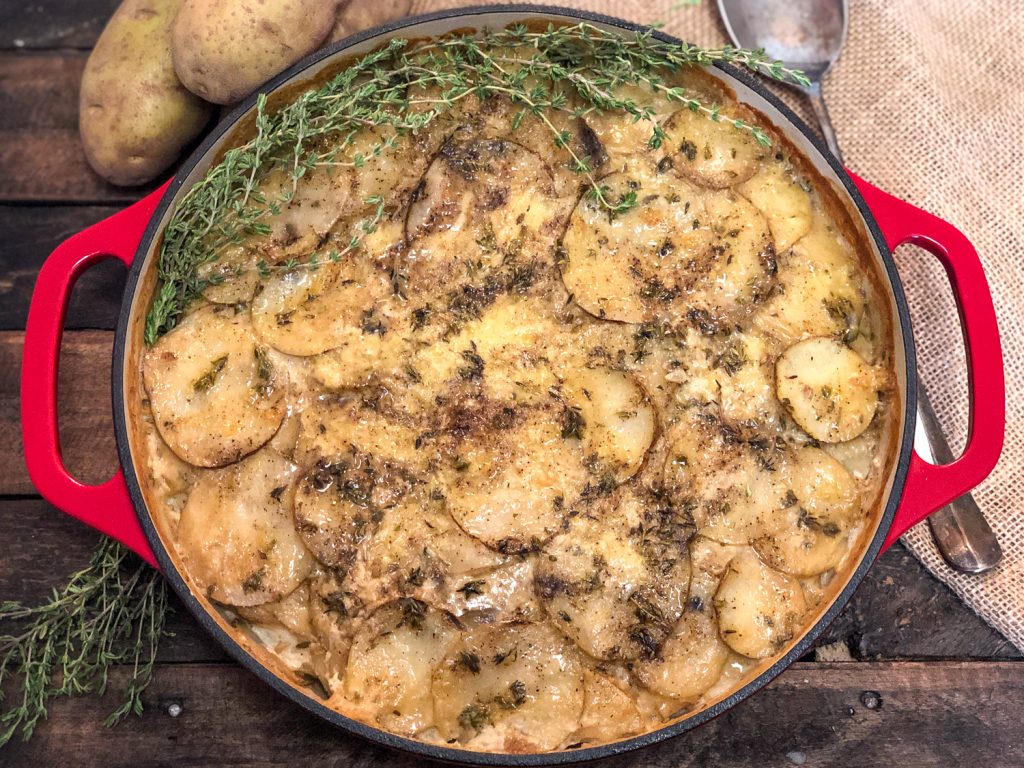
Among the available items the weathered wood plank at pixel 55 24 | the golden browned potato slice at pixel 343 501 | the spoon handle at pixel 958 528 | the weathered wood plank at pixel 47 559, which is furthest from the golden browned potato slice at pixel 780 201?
the weathered wood plank at pixel 55 24

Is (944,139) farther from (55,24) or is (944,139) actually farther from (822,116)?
(55,24)

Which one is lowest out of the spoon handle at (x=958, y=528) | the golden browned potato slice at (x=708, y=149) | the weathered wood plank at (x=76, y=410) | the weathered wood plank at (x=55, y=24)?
the weathered wood plank at (x=76, y=410)

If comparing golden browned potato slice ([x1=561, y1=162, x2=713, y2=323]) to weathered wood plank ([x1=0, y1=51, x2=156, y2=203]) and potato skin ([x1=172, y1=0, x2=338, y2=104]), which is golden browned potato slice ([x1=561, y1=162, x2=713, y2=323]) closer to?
potato skin ([x1=172, y1=0, x2=338, y2=104])

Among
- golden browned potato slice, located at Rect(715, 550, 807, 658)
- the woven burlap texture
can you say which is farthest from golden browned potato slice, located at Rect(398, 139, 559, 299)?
golden browned potato slice, located at Rect(715, 550, 807, 658)

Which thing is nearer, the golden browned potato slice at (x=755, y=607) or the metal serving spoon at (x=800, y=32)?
the golden browned potato slice at (x=755, y=607)

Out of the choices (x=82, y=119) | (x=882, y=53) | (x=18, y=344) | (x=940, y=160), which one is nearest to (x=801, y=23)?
(x=882, y=53)

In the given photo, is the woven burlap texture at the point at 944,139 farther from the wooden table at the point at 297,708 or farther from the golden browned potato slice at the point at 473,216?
the golden browned potato slice at the point at 473,216
